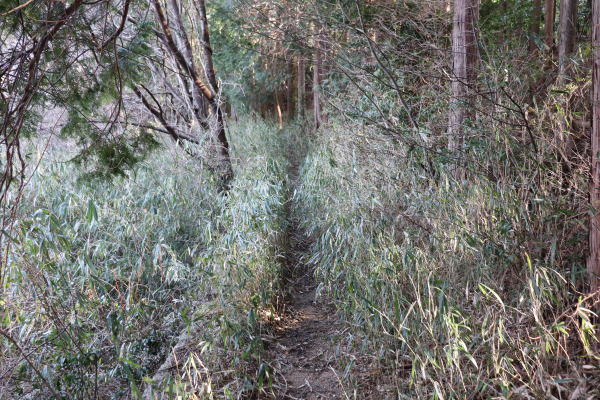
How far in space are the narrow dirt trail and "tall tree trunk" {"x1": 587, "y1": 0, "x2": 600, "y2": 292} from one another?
1688mm

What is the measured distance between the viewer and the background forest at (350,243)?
2600mm

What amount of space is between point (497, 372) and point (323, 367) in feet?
4.54

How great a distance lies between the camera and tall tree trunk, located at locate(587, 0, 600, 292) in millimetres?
2570

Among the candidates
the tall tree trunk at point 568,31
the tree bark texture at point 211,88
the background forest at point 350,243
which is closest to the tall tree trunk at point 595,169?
the background forest at point 350,243

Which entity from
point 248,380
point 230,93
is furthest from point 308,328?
point 230,93

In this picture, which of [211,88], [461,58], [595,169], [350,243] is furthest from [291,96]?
[595,169]

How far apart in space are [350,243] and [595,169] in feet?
6.82

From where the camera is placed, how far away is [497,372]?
7.79 feet

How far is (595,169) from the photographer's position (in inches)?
103

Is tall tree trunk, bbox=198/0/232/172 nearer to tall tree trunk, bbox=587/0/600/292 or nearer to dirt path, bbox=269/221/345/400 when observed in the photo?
dirt path, bbox=269/221/345/400

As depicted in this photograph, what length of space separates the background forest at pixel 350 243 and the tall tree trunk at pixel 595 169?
13 millimetres

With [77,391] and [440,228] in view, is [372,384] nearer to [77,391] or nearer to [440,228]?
[440,228]

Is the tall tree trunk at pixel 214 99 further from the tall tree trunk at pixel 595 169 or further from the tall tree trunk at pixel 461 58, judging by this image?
the tall tree trunk at pixel 595 169

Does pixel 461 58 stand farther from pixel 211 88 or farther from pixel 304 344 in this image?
pixel 211 88
